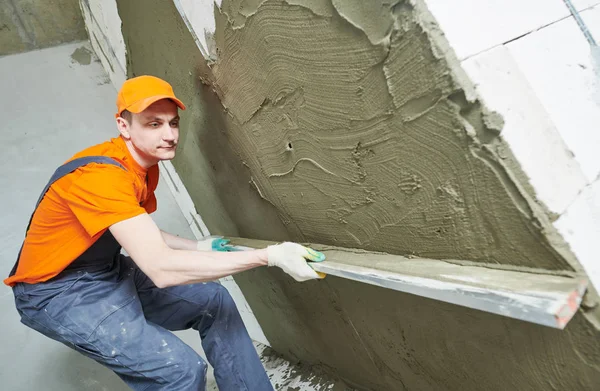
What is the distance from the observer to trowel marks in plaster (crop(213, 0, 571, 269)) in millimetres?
814

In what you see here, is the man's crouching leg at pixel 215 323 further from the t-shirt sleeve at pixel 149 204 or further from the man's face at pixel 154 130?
the man's face at pixel 154 130

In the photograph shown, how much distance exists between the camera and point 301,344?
2.14m

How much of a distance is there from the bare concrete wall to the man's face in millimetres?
2082

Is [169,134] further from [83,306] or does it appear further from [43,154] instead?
[43,154]

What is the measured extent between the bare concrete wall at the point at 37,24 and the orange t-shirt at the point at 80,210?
2.05 metres

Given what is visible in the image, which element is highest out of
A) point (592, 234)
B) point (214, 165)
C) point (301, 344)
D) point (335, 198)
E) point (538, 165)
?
point (214, 165)

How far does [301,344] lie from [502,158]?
5.30 ft

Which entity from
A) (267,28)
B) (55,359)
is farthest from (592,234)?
(55,359)

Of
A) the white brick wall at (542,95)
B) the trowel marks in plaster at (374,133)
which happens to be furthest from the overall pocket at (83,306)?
the white brick wall at (542,95)

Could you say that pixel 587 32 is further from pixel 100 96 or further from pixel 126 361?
pixel 100 96

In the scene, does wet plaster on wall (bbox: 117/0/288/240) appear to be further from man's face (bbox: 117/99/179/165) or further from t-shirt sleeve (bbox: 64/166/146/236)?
t-shirt sleeve (bbox: 64/166/146/236)

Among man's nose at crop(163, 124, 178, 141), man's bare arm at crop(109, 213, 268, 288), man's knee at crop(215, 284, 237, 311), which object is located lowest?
man's knee at crop(215, 284, 237, 311)

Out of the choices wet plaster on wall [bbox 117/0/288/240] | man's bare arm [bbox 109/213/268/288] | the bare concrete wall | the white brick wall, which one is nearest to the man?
man's bare arm [bbox 109/213/268/288]

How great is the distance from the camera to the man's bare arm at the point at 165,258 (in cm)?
125
